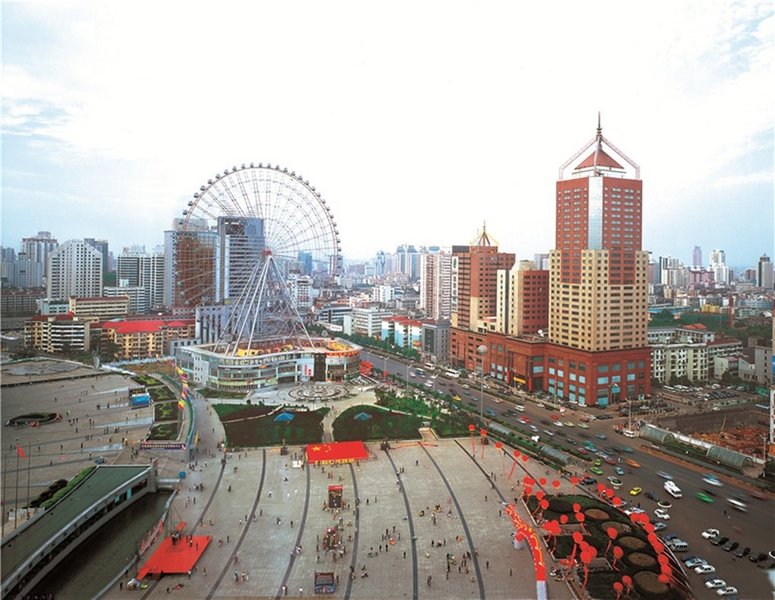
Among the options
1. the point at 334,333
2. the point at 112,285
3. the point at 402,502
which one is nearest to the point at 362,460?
the point at 402,502

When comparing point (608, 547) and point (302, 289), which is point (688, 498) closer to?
point (608, 547)

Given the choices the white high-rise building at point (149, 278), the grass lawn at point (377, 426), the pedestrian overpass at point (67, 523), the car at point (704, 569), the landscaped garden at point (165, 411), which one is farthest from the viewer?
the white high-rise building at point (149, 278)

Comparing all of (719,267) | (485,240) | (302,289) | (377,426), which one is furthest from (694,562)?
(719,267)

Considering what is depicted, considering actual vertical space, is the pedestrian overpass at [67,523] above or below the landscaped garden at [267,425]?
below

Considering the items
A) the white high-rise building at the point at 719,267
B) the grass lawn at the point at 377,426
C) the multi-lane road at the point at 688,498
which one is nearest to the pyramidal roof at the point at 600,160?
the multi-lane road at the point at 688,498

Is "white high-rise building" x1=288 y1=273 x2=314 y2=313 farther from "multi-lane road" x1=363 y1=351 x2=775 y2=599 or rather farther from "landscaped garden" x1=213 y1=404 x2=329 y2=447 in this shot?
"multi-lane road" x1=363 y1=351 x2=775 y2=599

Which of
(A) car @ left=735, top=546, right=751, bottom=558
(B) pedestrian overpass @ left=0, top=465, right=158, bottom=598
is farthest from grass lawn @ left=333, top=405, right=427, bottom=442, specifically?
(A) car @ left=735, top=546, right=751, bottom=558

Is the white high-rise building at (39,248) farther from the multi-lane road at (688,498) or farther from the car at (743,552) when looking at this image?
the car at (743,552)

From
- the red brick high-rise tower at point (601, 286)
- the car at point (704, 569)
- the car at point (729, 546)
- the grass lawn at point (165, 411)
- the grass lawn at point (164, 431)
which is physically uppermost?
the red brick high-rise tower at point (601, 286)
